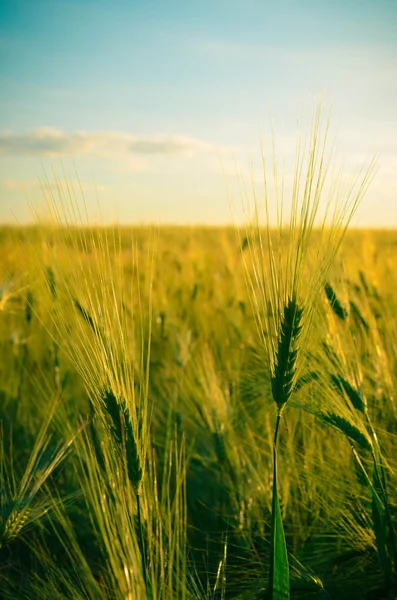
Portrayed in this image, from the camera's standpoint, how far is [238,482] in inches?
67.7

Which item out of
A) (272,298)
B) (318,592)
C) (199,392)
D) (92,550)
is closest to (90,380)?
(272,298)

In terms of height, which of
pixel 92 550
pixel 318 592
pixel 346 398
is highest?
pixel 346 398

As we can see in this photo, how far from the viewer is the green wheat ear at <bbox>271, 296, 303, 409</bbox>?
40.3 inches

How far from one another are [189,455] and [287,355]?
0.84m

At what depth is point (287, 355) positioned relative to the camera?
3.36 feet

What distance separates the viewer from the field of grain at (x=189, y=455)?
40.4 inches

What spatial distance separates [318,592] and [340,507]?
0.26 m

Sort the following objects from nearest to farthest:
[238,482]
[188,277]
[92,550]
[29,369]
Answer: [238,482]
[92,550]
[29,369]
[188,277]

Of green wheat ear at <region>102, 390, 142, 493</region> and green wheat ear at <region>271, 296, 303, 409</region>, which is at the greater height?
green wheat ear at <region>271, 296, 303, 409</region>

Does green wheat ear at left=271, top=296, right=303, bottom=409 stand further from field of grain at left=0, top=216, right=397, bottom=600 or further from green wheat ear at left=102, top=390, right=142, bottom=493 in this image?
green wheat ear at left=102, top=390, right=142, bottom=493

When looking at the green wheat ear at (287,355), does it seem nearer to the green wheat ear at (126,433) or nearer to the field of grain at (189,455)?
the field of grain at (189,455)

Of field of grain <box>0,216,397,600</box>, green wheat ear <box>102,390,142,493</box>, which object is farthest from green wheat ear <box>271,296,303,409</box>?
green wheat ear <box>102,390,142,493</box>

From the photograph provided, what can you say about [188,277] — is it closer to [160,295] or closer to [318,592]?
[160,295]

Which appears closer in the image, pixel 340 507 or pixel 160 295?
pixel 340 507
